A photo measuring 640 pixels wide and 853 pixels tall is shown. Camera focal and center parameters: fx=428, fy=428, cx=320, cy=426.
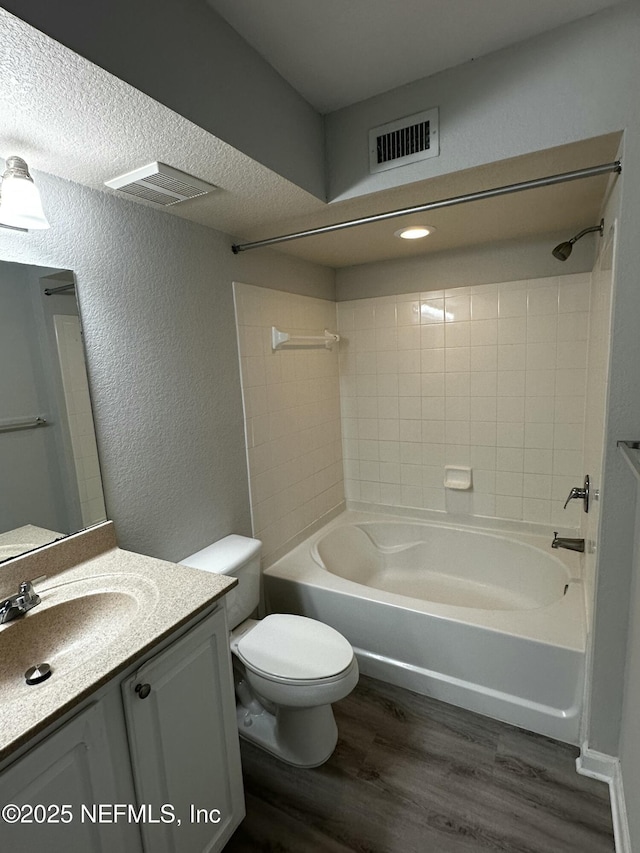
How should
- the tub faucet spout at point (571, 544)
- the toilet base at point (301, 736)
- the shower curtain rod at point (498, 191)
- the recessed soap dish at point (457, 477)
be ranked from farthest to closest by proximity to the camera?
the recessed soap dish at point (457, 477)
the tub faucet spout at point (571, 544)
the toilet base at point (301, 736)
the shower curtain rod at point (498, 191)

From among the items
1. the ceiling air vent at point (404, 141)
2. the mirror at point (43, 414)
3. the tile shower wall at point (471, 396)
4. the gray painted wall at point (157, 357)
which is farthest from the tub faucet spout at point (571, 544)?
the mirror at point (43, 414)

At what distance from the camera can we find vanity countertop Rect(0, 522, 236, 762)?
2.89ft

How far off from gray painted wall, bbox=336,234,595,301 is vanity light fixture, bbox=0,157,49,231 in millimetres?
2052

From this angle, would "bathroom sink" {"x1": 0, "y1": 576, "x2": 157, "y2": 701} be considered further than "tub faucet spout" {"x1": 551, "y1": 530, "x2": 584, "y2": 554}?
No

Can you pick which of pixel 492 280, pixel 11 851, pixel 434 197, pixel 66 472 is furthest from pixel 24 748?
pixel 492 280

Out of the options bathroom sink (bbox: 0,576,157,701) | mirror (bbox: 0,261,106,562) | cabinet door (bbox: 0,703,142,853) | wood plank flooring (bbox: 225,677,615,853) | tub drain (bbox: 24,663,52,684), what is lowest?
wood plank flooring (bbox: 225,677,615,853)

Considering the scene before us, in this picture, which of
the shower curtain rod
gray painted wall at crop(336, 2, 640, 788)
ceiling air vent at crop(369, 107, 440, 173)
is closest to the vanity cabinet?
gray painted wall at crop(336, 2, 640, 788)

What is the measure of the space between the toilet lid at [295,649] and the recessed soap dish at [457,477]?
4.49ft

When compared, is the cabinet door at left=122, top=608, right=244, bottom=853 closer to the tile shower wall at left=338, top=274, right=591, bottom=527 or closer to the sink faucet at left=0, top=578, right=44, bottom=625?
the sink faucet at left=0, top=578, right=44, bottom=625

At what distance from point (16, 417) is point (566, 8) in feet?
6.54

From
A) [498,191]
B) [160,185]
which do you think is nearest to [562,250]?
[498,191]

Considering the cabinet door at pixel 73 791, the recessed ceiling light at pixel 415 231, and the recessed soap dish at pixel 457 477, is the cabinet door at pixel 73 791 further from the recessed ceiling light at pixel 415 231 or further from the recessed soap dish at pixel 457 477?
the recessed soap dish at pixel 457 477

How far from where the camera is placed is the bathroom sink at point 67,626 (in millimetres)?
1096

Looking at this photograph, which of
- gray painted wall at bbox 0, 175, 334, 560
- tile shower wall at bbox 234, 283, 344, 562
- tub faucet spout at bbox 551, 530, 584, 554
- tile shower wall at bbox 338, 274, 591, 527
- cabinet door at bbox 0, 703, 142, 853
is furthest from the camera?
tile shower wall at bbox 338, 274, 591, 527
